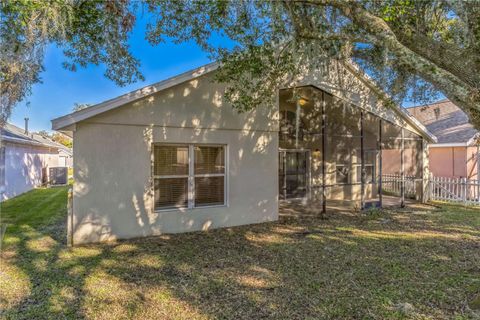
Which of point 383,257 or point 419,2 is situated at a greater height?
point 419,2

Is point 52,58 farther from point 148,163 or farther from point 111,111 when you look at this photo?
point 148,163

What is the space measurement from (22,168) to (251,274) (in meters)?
14.3

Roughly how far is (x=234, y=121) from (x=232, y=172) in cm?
138

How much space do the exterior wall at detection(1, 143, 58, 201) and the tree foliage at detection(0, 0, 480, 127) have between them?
7669mm

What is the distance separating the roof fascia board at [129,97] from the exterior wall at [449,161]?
1281 centimetres

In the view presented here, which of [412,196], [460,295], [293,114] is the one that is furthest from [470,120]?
[412,196]

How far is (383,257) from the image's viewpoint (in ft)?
18.7

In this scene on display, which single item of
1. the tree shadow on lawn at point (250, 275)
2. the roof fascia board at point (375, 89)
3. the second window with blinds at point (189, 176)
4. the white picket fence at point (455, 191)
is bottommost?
the tree shadow on lawn at point (250, 275)

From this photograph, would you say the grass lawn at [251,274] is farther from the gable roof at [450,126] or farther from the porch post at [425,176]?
Result: the gable roof at [450,126]

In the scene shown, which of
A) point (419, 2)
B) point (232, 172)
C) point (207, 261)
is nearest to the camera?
point (207, 261)

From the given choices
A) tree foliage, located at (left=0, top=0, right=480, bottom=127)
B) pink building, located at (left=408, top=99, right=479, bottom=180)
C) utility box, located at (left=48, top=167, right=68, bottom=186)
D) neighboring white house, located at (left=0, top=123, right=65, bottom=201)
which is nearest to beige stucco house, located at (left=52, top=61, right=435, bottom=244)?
tree foliage, located at (left=0, top=0, right=480, bottom=127)

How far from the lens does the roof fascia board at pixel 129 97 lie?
6113mm

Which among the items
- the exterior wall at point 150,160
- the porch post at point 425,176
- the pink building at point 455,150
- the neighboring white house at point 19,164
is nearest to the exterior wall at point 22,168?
the neighboring white house at point 19,164

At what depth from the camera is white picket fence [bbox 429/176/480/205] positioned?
1184cm
